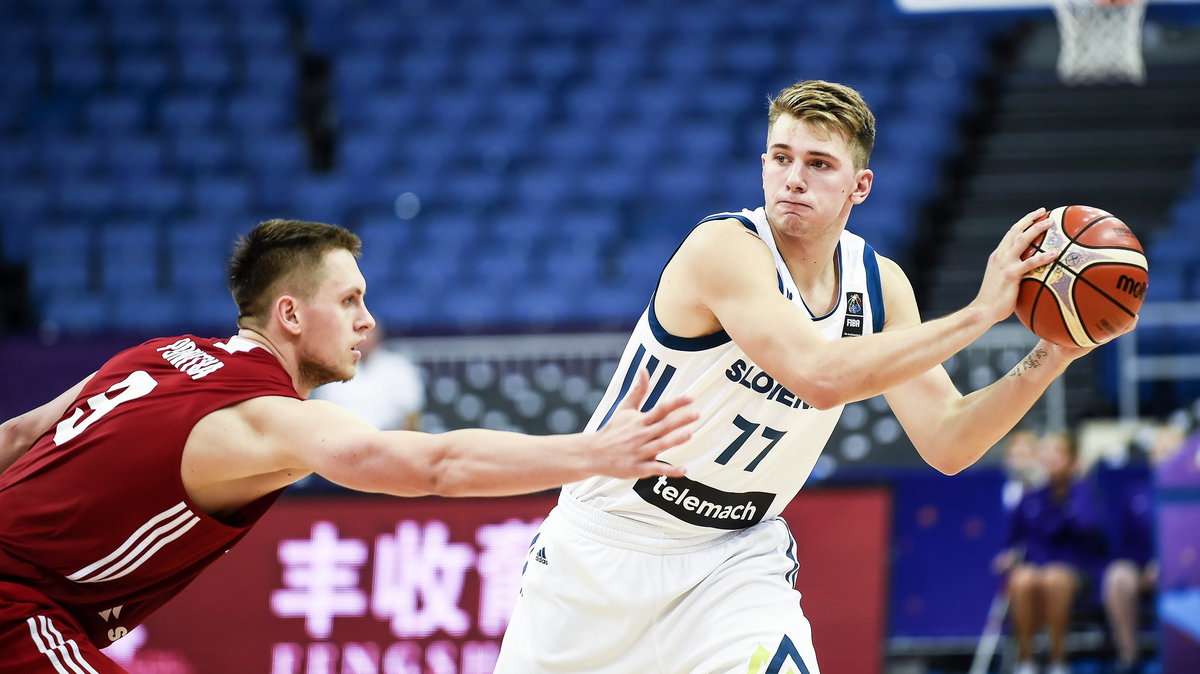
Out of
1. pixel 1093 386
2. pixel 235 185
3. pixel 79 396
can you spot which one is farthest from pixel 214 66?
pixel 79 396

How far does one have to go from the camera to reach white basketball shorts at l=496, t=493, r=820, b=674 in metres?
3.95

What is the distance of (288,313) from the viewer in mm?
3598

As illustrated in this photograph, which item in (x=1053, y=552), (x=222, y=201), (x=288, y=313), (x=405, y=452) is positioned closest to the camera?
(x=405, y=452)

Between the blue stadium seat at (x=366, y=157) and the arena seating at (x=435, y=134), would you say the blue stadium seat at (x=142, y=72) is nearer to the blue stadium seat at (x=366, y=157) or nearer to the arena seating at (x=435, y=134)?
the arena seating at (x=435, y=134)

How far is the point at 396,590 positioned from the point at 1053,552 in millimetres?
4576

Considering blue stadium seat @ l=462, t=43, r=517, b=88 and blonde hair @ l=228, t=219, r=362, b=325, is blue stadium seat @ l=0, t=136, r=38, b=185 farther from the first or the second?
blonde hair @ l=228, t=219, r=362, b=325

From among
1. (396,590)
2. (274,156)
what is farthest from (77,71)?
(396,590)

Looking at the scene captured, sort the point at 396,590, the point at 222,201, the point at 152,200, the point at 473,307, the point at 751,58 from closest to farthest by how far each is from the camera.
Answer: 1. the point at 396,590
2. the point at 473,307
3. the point at 222,201
4. the point at 152,200
5. the point at 751,58

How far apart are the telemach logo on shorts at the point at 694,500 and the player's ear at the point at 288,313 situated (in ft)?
3.85

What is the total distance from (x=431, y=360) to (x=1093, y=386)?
20.1 feet

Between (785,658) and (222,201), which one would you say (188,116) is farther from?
(785,658)

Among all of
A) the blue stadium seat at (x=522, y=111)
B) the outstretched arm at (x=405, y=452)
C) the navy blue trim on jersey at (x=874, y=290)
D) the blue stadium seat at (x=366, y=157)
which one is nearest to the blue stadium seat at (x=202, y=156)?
the blue stadium seat at (x=366, y=157)

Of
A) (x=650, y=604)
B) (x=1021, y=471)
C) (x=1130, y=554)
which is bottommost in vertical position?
(x=1130, y=554)

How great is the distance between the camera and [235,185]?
1494cm
